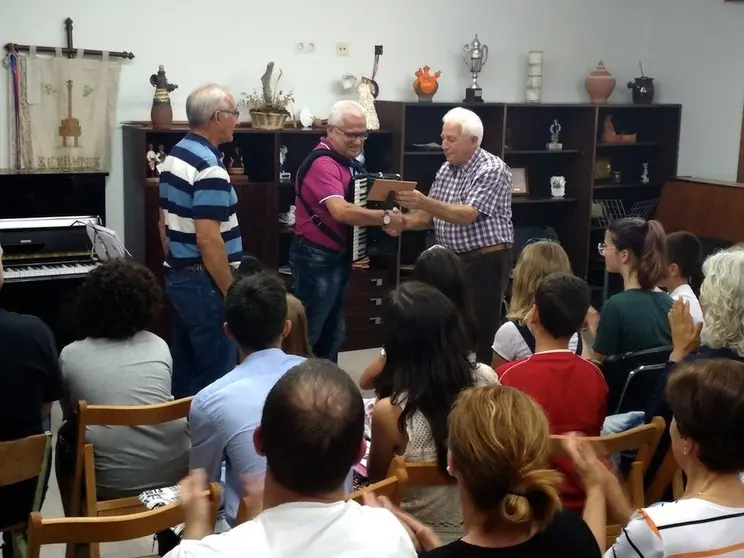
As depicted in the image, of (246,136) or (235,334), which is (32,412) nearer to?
(235,334)

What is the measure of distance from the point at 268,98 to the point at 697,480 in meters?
→ 4.01

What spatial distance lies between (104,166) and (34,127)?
0.43 meters

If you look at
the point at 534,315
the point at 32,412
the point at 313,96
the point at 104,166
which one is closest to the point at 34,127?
the point at 104,166

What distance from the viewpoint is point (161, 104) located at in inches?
186

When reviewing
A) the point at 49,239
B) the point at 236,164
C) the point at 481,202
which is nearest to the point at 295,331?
the point at 481,202

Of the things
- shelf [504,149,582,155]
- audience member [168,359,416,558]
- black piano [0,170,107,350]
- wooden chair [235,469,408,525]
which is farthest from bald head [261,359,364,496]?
shelf [504,149,582,155]

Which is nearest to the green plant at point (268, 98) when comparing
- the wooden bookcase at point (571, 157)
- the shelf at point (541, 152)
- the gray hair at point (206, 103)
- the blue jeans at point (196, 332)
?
the wooden bookcase at point (571, 157)

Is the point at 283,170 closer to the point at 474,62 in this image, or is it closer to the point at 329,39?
the point at 329,39

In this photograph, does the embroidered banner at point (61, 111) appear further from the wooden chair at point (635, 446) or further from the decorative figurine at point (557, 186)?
the wooden chair at point (635, 446)

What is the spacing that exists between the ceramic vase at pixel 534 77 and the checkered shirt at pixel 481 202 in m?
2.07

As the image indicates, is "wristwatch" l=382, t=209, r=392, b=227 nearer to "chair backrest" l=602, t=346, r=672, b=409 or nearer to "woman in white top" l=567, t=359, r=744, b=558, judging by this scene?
"chair backrest" l=602, t=346, r=672, b=409

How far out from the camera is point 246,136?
17.0 feet

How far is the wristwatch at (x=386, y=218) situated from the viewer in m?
4.07

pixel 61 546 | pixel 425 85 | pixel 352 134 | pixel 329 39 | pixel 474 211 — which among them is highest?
pixel 329 39
